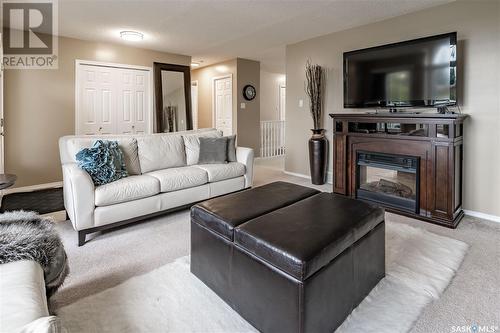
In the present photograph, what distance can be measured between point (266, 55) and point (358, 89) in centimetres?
294

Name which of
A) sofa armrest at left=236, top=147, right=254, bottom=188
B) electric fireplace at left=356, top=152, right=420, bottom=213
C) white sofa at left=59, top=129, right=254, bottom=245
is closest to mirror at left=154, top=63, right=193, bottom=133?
white sofa at left=59, top=129, right=254, bottom=245

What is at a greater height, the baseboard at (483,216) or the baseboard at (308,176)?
the baseboard at (308,176)

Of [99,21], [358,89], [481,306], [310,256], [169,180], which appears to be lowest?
[481,306]

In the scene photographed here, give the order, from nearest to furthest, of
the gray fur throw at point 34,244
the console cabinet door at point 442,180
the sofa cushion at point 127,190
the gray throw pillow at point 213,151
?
1. the gray fur throw at point 34,244
2. the sofa cushion at point 127,190
3. the console cabinet door at point 442,180
4. the gray throw pillow at point 213,151

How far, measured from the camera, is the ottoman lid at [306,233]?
136 cm

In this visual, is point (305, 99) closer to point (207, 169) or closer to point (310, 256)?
point (207, 169)

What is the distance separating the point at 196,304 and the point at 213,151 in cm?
232

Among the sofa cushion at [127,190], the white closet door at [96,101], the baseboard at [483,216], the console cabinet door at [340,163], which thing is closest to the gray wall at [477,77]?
the baseboard at [483,216]

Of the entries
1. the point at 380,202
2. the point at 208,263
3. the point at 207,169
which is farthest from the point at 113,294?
the point at 380,202

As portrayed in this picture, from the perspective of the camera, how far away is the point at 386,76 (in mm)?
3562

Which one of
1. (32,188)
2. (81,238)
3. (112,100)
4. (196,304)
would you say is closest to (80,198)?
(81,238)

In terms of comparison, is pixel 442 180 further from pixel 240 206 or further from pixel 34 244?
pixel 34 244

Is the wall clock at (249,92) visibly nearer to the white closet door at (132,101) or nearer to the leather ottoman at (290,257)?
the white closet door at (132,101)

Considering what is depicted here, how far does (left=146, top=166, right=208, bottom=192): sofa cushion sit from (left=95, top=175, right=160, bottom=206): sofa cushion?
3.4 inches
